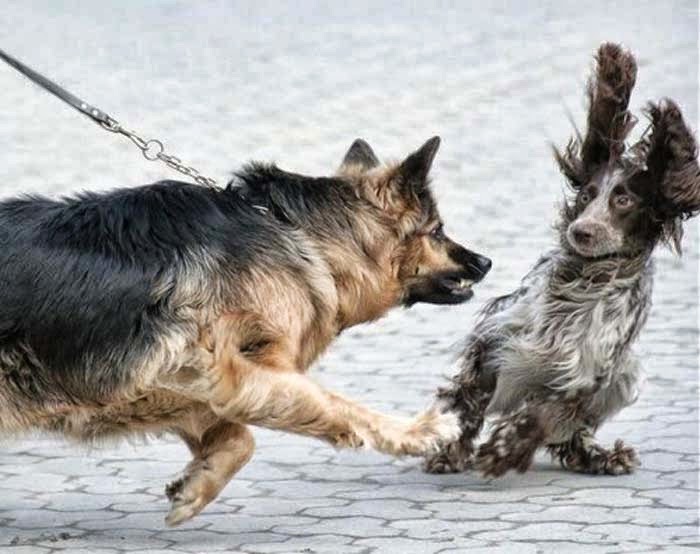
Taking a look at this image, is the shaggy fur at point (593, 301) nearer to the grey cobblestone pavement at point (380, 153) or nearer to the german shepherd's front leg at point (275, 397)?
the grey cobblestone pavement at point (380, 153)

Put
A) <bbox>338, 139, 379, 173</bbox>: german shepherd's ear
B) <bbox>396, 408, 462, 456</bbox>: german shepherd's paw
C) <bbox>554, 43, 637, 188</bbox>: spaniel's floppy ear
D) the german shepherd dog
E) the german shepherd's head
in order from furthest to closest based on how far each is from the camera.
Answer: <bbox>554, 43, 637, 188</bbox>: spaniel's floppy ear < <bbox>338, 139, 379, 173</bbox>: german shepherd's ear < the german shepherd's head < <bbox>396, 408, 462, 456</bbox>: german shepherd's paw < the german shepherd dog

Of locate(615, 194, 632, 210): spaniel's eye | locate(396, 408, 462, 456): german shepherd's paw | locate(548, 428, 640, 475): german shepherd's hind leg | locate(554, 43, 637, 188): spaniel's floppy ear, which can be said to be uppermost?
locate(554, 43, 637, 188): spaniel's floppy ear

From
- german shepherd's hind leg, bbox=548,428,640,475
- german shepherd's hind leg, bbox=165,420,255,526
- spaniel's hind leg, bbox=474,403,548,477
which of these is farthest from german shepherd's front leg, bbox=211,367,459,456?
german shepherd's hind leg, bbox=548,428,640,475

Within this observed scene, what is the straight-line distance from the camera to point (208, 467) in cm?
629

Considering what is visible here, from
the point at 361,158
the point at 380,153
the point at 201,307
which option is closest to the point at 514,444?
the point at 361,158

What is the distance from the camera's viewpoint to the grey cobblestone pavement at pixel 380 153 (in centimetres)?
637

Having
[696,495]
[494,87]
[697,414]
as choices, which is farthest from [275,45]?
[696,495]

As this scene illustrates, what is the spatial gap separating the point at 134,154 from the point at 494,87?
185 inches

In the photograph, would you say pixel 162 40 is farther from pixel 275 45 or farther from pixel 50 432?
pixel 50 432

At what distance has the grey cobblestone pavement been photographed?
20.9 feet

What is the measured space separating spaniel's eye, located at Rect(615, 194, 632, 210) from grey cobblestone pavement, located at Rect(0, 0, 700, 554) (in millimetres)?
1066

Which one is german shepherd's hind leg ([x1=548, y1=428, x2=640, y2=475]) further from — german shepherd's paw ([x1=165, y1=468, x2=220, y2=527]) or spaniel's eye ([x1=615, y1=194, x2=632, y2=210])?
german shepherd's paw ([x1=165, y1=468, x2=220, y2=527])

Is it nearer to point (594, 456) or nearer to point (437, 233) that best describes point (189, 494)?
point (437, 233)

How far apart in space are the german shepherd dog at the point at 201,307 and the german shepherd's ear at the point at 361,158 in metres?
0.22
